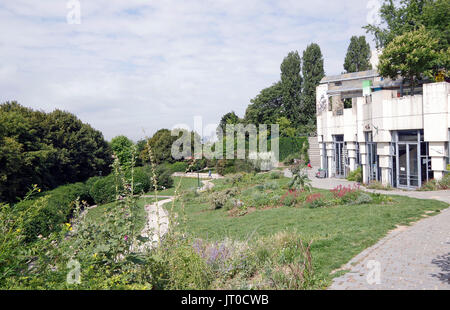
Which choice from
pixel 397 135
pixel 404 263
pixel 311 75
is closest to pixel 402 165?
pixel 397 135

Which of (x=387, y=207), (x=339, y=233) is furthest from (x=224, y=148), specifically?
(x=339, y=233)

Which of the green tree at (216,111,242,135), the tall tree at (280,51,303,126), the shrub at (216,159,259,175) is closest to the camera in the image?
the shrub at (216,159,259,175)

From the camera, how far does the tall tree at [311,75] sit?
51031 millimetres

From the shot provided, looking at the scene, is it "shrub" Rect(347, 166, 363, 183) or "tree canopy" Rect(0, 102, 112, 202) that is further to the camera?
"tree canopy" Rect(0, 102, 112, 202)

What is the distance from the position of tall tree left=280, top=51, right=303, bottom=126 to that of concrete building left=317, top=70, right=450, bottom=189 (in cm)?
2777

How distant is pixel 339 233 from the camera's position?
27.7ft

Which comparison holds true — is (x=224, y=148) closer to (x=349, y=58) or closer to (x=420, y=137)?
(x=420, y=137)

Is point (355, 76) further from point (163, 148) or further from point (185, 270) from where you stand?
point (185, 270)

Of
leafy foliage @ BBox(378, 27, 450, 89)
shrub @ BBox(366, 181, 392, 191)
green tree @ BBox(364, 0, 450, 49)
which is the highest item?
green tree @ BBox(364, 0, 450, 49)

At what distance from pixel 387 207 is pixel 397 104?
314 inches

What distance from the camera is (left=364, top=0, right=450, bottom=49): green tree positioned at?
77.0 feet

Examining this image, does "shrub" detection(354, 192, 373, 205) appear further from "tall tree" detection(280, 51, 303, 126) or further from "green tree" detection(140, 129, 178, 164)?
"tall tree" detection(280, 51, 303, 126)

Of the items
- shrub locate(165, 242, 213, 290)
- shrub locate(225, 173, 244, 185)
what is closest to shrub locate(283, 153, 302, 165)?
shrub locate(225, 173, 244, 185)

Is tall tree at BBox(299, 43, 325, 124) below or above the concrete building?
above
